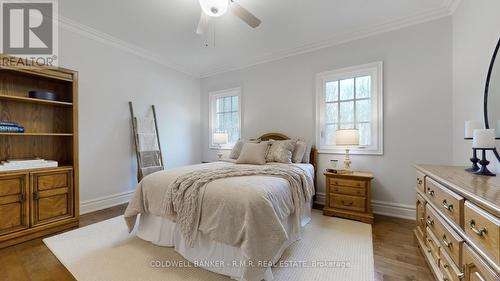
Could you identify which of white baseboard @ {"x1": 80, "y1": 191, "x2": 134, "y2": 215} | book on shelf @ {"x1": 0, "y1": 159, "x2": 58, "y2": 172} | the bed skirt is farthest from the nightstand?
book on shelf @ {"x1": 0, "y1": 159, "x2": 58, "y2": 172}

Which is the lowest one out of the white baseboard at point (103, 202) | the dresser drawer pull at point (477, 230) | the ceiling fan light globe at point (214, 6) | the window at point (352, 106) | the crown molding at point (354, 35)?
the white baseboard at point (103, 202)

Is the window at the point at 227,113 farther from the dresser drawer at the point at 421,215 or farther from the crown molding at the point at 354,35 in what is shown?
the dresser drawer at the point at 421,215

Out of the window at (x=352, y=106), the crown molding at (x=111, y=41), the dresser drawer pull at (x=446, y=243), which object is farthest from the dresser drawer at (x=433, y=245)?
the crown molding at (x=111, y=41)

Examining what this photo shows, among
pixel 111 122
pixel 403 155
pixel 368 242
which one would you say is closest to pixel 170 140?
pixel 111 122

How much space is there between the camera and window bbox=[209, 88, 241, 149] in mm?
4562

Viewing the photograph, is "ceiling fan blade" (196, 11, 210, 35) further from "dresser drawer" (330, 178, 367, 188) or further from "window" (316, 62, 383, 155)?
"dresser drawer" (330, 178, 367, 188)

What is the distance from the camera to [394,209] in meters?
2.94

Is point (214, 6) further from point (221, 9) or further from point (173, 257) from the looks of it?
point (173, 257)

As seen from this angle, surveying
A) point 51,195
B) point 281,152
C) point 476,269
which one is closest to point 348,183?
point 281,152

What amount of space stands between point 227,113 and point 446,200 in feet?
13.0

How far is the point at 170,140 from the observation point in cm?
442

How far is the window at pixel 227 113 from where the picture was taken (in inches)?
180

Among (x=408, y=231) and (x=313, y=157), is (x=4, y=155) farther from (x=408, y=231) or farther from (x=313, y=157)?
(x=408, y=231)

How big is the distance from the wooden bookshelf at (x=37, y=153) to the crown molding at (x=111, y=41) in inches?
32.8
